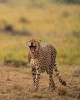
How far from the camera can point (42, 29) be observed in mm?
34656

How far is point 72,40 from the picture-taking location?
90.9 feet

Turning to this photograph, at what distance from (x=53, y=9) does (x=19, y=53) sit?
88.1 ft

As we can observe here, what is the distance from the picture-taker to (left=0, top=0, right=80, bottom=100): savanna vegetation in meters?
12.1

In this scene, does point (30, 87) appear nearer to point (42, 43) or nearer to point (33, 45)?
point (33, 45)

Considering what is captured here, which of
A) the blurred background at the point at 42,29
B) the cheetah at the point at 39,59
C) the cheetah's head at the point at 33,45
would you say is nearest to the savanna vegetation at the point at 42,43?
the blurred background at the point at 42,29

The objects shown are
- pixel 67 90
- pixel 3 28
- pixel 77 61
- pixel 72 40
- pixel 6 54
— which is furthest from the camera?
pixel 3 28

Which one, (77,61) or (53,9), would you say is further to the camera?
(53,9)

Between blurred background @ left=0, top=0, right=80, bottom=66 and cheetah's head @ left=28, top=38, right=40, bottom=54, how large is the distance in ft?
Result: 18.5

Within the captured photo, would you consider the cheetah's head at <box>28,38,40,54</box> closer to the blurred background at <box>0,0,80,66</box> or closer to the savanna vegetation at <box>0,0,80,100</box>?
the savanna vegetation at <box>0,0,80,100</box>

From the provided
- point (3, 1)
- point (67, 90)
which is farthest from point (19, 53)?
point (3, 1)

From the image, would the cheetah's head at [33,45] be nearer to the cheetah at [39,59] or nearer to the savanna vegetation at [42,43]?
the cheetah at [39,59]

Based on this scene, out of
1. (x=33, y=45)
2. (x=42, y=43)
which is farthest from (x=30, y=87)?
(x=42, y=43)

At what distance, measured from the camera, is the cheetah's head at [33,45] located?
11.8 m

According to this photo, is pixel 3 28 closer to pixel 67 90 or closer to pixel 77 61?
pixel 77 61
